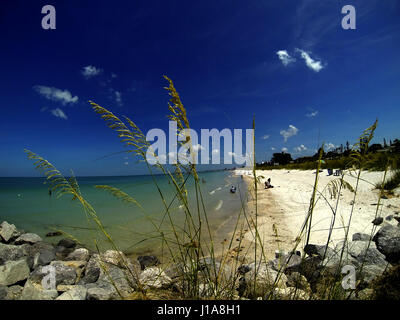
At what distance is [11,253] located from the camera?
4664 mm

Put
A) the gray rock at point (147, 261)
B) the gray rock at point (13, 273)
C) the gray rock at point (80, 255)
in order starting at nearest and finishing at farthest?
the gray rock at point (13, 273), the gray rock at point (147, 261), the gray rock at point (80, 255)

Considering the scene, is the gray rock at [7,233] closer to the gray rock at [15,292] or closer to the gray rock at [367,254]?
the gray rock at [15,292]

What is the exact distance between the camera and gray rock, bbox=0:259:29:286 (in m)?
3.09

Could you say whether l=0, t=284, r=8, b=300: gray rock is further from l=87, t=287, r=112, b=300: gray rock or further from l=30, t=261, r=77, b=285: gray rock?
l=87, t=287, r=112, b=300: gray rock

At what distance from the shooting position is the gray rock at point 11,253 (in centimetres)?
457

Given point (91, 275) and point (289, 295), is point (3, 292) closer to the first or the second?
point (91, 275)

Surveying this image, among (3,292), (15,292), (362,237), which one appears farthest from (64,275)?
(362,237)

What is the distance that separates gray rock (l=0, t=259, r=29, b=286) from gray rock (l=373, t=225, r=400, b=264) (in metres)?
6.38

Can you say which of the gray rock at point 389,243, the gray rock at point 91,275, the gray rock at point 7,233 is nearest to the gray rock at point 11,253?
the gray rock at point 7,233

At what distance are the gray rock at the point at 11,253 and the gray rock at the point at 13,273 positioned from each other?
188cm

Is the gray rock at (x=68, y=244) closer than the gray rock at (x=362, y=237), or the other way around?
the gray rock at (x=362, y=237)

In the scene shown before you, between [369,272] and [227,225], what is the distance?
5589 mm
